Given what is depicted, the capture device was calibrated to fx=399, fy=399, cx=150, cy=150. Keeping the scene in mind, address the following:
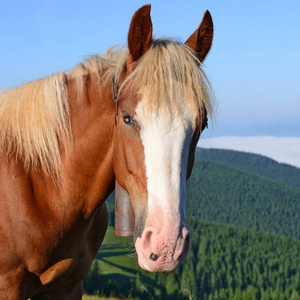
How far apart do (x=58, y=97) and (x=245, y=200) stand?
42.9 meters

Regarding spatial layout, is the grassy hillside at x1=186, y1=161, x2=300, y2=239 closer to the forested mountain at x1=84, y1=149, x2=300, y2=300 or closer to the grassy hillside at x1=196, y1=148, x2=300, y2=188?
the forested mountain at x1=84, y1=149, x2=300, y2=300

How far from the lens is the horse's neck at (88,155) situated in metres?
3.07

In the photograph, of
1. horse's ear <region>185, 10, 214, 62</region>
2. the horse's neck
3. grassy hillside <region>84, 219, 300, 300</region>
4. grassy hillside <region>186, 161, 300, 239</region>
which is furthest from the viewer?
grassy hillside <region>186, 161, 300, 239</region>

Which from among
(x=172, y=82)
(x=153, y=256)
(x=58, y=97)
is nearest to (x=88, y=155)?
(x=58, y=97)

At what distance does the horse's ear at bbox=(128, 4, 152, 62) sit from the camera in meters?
2.81

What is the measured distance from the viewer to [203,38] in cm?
325

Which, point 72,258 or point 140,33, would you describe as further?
point 72,258

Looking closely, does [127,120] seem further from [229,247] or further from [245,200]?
[245,200]

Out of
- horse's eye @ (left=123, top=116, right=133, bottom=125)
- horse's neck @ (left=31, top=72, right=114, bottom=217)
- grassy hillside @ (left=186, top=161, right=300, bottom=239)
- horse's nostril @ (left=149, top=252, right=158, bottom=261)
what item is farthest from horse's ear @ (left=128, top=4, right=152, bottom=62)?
grassy hillside @ (left=186, top=161, right=300, bottom=239)

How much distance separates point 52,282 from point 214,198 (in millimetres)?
40040

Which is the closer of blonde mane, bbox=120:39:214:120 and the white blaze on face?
the white blaze on face

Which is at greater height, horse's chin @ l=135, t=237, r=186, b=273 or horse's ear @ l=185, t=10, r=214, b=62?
horse's ear @ l=185, t=10, r=214, b=62

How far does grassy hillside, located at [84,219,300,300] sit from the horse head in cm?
830

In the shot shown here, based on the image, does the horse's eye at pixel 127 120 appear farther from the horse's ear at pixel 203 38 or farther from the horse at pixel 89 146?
the horse's ear at pixel 203 38
